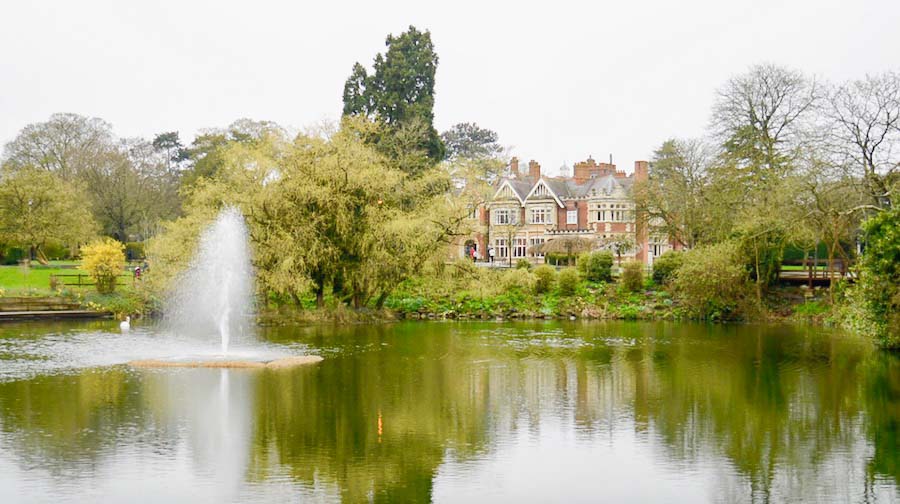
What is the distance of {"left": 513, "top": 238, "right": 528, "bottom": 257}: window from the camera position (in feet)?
226

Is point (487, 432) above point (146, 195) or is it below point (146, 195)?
below

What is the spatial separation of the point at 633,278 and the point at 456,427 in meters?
27.8

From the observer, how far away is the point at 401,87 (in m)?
50.4

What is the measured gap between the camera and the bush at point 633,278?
41.5m

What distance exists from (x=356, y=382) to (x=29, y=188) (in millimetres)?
34727

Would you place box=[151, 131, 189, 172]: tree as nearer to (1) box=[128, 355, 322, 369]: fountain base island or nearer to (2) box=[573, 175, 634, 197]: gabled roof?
(2) box=[573, 175, 634, 197]: gabled roof

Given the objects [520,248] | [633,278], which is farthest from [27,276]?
[520,248]

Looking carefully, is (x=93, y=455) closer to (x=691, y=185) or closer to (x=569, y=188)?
(x=691, y=185)

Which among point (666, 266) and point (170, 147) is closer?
point (666, 266)

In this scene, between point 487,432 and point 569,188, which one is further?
point 569,188

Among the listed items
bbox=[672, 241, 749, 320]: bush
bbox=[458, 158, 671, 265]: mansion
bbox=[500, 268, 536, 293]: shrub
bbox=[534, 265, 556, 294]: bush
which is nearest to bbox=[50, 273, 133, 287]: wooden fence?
bbox=[500, 268, 536, 293]: shrub

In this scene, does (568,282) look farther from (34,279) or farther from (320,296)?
(34,279)

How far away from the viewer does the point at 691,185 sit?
1769 inches

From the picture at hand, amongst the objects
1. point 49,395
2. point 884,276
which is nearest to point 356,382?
point 49,395
